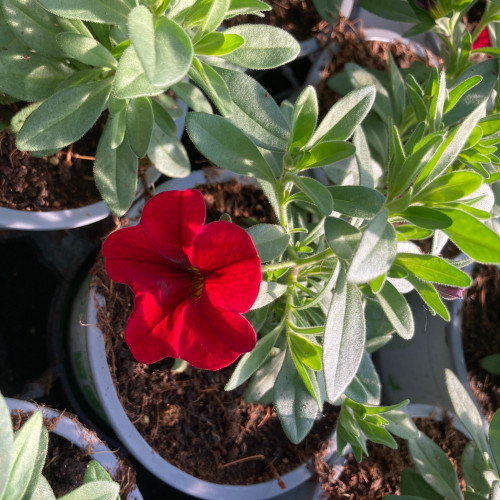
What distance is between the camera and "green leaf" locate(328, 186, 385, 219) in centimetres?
87

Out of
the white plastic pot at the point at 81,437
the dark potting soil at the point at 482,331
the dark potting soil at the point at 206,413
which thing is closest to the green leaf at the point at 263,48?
the dark potting soil at the point at 206,413

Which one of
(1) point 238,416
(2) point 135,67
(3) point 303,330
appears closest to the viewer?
(2) point 135,67

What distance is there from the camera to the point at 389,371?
1718mm

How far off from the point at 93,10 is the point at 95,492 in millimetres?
642

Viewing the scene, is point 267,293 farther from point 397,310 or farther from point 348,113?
point 348,113

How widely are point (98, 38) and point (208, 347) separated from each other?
588 millimetres

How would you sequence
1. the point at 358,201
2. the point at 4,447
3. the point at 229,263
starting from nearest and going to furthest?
1. the point at 4,447
2. the point at 229,263
3. the point at 358,201

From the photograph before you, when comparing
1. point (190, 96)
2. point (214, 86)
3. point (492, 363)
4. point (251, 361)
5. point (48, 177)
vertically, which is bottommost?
point (492, 363)

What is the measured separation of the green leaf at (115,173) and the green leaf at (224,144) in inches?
9.1

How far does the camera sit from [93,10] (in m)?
0.76

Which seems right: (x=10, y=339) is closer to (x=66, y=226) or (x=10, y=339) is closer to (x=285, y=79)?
(x=66, y=226)

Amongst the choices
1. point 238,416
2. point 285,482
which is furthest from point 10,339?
point 285,482

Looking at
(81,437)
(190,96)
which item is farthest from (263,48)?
(81,437)

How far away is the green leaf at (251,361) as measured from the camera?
0.94 meters
